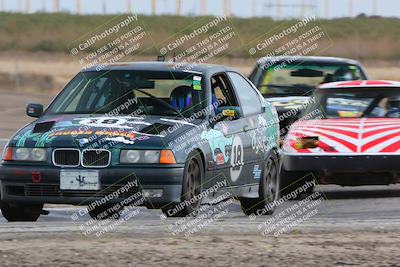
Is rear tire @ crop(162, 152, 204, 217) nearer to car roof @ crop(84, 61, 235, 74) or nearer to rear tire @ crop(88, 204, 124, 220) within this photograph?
rear tire @ crop(88, 204, 124, 220)

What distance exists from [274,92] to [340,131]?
465 cm

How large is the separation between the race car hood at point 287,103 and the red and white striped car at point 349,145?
2302 mm

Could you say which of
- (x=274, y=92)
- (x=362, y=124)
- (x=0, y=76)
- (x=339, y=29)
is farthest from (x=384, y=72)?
(x=362, y=124)

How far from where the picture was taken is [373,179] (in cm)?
1348

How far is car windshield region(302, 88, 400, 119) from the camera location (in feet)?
46.1

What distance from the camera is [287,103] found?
16734mm

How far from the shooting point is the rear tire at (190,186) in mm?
9883

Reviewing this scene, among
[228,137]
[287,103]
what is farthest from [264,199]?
[287,103]

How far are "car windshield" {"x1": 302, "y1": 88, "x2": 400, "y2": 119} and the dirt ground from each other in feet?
19.2

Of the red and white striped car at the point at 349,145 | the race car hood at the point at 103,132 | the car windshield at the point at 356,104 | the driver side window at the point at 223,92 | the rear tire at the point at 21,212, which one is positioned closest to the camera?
the race car hood at the point at 103,132

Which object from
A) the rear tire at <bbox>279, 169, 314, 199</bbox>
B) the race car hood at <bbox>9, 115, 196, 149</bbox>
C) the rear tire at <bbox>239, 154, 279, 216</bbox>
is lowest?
the rear tire at <bbox>279, 169, 314, 199</bbox>

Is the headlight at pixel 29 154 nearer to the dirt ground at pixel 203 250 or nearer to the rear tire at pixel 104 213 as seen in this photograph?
the rear tire at pixel 104 213

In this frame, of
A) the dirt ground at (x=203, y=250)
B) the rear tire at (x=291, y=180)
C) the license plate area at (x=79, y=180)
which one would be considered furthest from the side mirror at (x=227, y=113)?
the dirt ground at (x=203, y=250)

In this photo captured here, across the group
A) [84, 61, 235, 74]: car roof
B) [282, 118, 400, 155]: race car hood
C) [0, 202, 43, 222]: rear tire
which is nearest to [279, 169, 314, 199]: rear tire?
[282, 118, 400, 155]: race car hood
